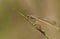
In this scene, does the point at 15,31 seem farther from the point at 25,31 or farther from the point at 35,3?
the point at 35,3

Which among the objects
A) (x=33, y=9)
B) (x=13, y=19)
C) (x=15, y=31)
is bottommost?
(x=15, y=31)

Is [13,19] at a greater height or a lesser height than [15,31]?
greater

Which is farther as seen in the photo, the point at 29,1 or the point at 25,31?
the point at 29,1

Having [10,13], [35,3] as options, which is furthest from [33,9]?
[10,13]

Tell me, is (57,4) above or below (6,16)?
above

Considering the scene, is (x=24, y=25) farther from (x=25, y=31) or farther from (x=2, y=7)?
(x=2, y=7)

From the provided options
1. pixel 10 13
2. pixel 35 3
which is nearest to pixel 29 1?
pixel 35 3
